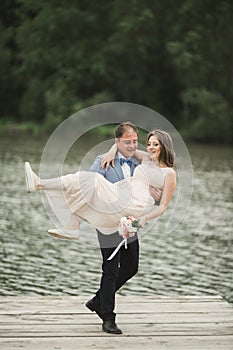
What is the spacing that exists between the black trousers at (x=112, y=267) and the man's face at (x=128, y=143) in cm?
50

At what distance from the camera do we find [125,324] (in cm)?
575

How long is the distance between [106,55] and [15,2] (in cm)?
878

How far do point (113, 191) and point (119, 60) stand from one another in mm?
38717

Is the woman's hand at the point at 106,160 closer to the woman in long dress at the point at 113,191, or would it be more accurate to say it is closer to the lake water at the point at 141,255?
the woman in long dress at the point at 113,191

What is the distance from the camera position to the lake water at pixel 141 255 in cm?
904

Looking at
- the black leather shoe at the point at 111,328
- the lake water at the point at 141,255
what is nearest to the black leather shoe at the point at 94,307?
the black leather shoe at the point at 111,328

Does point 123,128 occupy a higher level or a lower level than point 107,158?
higher

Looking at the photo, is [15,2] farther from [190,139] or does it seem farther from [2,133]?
[190,139]

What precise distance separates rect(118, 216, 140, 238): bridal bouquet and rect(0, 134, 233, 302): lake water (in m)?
0.31

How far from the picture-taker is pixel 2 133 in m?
A: 38.1

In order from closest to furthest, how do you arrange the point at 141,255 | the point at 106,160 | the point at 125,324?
the point at 106,160, the point at 125,324, the point at 141,255

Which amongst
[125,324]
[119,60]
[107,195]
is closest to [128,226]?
[107,195]

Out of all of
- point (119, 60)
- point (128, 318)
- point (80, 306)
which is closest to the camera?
point (128, 318)

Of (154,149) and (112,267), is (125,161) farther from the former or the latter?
(112,267)
